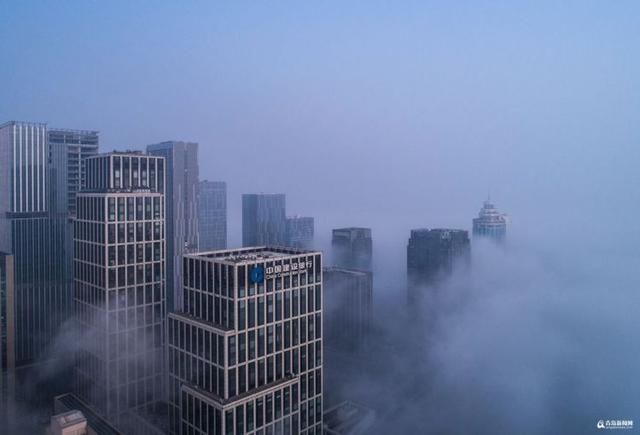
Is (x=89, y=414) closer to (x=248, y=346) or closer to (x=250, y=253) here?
(x=248, y=346)

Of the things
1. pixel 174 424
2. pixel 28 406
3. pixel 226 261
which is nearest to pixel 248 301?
pixel 226 261

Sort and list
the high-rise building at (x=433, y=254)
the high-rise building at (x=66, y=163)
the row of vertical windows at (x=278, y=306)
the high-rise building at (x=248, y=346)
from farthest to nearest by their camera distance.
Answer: the high-rise building at (x=433, y=254), the high-rise building at (x=66, y=163), the row of vertical windows at (x=278, y=306), the high-rise building at (x=248, y=346)

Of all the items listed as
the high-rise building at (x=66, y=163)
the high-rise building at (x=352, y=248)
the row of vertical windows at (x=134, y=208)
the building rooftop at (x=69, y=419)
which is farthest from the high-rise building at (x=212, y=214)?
the building rooftop at (x=69, y=419)

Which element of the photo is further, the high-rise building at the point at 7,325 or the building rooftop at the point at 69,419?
the high-rise building at the point at 7,325

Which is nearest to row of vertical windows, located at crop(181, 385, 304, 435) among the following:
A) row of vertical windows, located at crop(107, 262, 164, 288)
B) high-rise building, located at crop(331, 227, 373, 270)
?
row of vertical windows, located at crop(107, 262, 164, 288)

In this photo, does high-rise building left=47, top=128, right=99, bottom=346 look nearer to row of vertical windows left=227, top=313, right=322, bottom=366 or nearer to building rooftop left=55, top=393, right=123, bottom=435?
building rooftop left=55, top=393, right=123, bottom=435

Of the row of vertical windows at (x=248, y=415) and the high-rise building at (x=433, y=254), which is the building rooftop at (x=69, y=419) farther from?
the high-rise building at (x=433, y=254)

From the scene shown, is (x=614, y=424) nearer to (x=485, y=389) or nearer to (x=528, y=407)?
(x=528, y=407)

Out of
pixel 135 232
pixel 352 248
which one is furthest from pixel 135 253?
pixel 352 248
